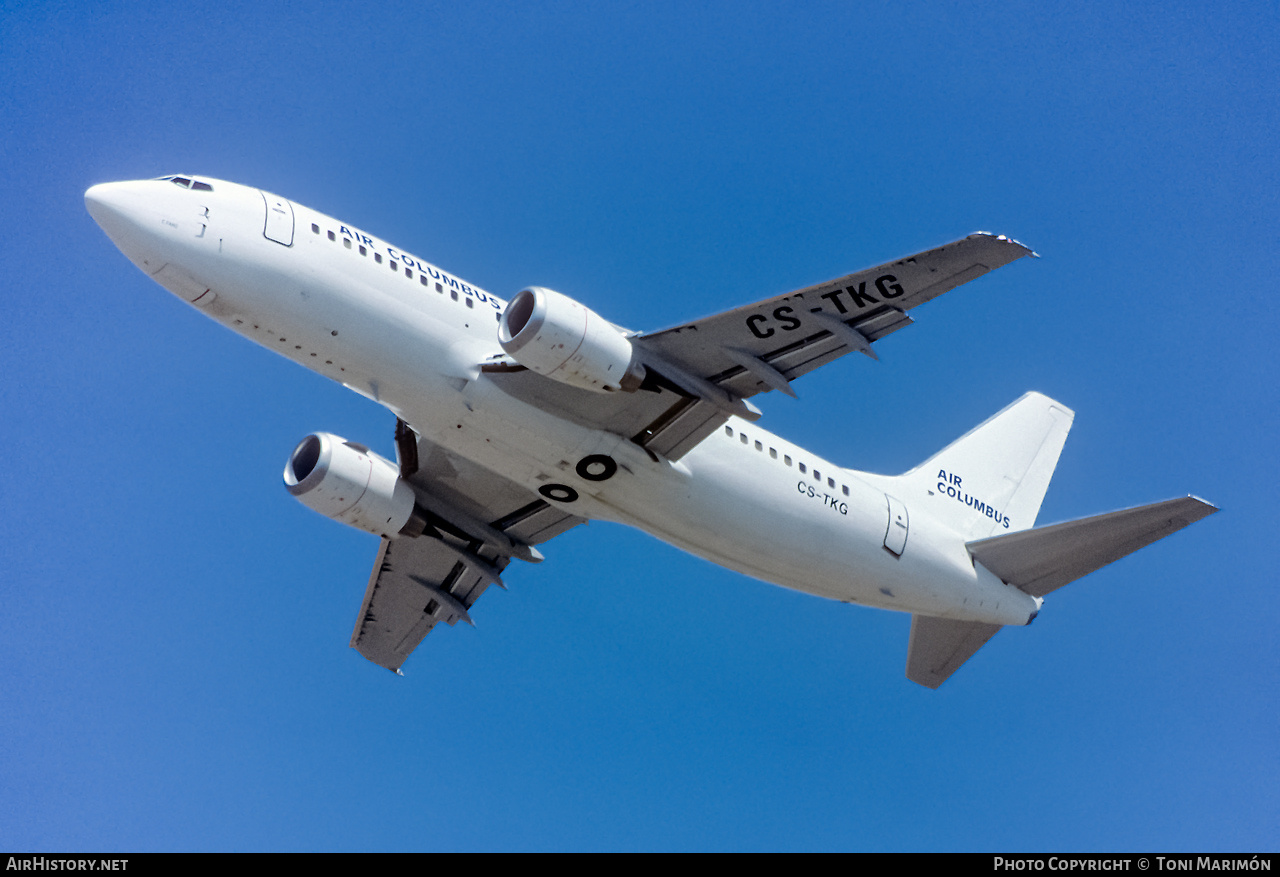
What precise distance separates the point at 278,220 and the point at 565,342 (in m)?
6.14

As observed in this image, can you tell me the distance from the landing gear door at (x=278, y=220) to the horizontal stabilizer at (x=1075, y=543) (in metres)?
16.5

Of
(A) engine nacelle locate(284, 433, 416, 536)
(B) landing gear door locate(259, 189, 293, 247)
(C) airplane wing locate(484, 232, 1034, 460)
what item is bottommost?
(A) engine nacelle locate(284, 433, 416, 536)

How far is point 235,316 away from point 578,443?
705cm

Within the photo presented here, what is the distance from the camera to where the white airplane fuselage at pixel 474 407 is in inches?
909

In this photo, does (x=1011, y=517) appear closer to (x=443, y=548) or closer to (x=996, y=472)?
(x=996, y=472)

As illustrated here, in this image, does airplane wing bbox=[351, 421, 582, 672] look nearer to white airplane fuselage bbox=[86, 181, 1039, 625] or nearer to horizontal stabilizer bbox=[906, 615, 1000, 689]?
white airplane fuselage bbox=[86, 181, 1039, 625]

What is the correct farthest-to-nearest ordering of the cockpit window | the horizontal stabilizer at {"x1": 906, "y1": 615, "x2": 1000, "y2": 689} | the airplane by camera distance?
the horizontal stabilizer at {"x1": 906, "y1": 615, "x2": 1000, "y2": 689}
the cockpit window
the airplane

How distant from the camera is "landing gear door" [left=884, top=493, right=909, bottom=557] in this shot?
2725cm

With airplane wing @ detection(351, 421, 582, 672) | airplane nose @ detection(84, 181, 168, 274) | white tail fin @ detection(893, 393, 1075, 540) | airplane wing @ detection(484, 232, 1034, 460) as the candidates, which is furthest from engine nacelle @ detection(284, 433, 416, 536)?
white tail fin @ detection(893, 393, 1075, 540)

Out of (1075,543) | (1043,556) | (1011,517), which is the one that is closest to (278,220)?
(1043,556)

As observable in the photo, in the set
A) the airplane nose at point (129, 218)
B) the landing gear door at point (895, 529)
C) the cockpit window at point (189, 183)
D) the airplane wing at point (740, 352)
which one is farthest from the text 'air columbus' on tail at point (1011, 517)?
the airplane nose at point (129, 218)

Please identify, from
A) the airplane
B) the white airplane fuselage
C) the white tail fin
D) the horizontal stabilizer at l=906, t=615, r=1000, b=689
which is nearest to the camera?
the airplane

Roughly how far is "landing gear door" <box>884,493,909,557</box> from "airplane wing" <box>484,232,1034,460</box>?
5.03 metres
